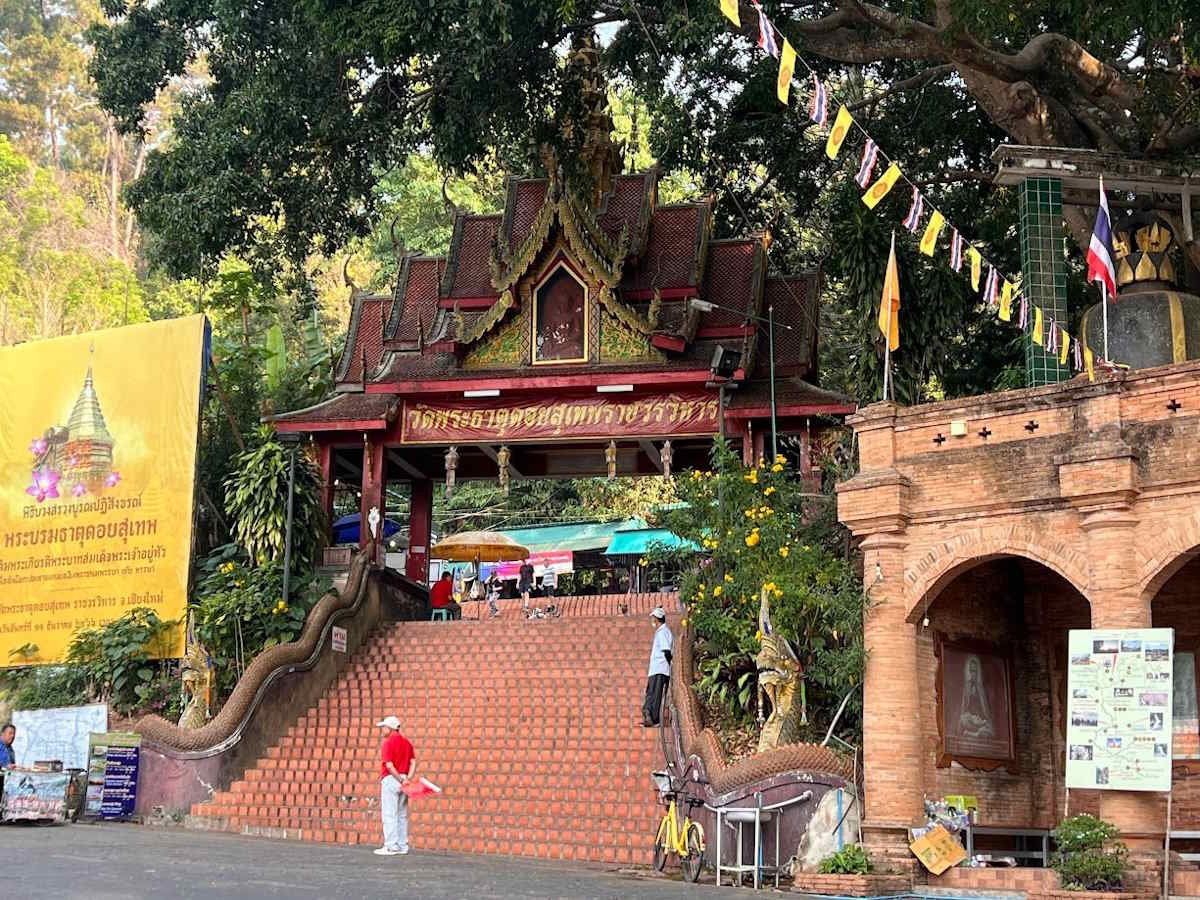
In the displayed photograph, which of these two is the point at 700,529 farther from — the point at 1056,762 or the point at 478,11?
the point at 478,11

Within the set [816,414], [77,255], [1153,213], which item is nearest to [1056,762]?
[1153,213]

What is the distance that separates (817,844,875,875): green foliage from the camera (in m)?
14.7

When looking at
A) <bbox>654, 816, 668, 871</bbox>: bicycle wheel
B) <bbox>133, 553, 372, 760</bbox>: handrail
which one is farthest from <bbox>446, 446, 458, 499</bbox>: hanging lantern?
<bbox>654, 816, 668, 871</bbox>: bicycle wheel

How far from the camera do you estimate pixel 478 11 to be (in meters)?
20.0

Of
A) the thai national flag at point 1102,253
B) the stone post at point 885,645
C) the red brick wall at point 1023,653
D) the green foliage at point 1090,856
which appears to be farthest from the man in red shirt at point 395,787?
the thai national flag at point 1102,253

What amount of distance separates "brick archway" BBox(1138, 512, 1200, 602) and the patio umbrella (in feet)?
66.0

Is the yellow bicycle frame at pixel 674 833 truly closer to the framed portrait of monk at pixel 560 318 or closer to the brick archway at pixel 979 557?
the brick archway at pixel 979 557

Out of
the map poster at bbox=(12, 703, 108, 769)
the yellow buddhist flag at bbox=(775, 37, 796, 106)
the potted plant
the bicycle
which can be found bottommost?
the potted plant

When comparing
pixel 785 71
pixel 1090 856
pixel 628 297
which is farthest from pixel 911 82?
pixel 1090 856

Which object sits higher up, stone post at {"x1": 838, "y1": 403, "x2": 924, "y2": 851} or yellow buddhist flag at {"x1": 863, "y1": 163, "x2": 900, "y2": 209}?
yellow buddhist flag at {"x1": 863, "y1": 163, "x2": 900, "y2": 209}

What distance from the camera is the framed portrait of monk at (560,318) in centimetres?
2606

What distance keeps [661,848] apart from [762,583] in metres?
3.73

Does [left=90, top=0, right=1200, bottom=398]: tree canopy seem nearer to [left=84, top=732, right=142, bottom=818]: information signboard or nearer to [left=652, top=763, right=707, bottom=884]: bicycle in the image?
[left=84, top=732, right=142, bottom=818]: information signboard

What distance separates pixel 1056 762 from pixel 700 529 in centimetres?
525
